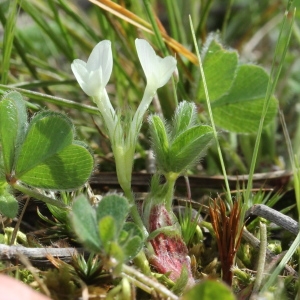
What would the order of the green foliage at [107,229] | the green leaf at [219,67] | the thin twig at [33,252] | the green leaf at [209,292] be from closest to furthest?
the green leaf at [209,292] < the green foliage at [107,229] < the thin twig at [33,252] < the green leaf at [219,67]

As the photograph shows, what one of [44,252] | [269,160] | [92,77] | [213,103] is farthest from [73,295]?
[269,160]

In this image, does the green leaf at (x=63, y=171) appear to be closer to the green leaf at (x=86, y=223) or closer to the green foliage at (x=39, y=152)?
the green foliage at (x=39, y=152)

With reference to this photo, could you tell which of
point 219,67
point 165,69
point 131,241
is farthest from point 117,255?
point 219,67

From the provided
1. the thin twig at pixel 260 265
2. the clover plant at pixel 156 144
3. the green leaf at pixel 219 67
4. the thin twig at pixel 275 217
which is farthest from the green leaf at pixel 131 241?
the green leaf at pixel 219 67

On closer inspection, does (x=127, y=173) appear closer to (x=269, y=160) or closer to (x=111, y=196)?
(x=111, y=196)

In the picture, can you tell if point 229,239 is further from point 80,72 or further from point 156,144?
point 80,72

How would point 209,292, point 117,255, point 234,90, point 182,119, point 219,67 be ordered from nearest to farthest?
point 209,292 → point 117,255 → point 182,119 → point 219,67 → point 234,90
